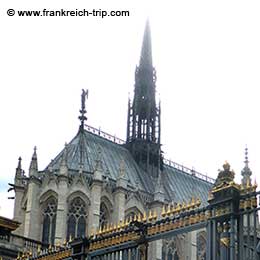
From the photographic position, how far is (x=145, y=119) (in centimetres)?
6325

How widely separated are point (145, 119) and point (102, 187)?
15.0 m

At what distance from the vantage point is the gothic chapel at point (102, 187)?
48188 mm

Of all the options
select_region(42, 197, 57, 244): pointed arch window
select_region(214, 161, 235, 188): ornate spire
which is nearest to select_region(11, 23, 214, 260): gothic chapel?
select_region(42, 197, 57, 244): pointed arch window

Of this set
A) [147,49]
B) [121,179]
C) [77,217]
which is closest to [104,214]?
[77,217]

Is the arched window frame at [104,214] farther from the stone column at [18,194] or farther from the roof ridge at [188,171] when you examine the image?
the roof ridge at [188,171]

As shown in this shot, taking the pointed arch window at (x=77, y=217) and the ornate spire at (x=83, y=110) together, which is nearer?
the pointed arch window at (x=77, y=217)

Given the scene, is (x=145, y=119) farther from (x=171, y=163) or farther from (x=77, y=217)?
(x=77, y=217)

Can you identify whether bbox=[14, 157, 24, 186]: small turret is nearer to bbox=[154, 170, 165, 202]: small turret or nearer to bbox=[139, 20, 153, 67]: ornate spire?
bbox=[154, 170, 165, 202]: small turret

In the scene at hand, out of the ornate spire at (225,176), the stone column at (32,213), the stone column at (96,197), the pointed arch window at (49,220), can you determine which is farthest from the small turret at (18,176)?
the ornate spire at (225,176)

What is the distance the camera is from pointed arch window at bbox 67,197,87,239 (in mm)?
48156

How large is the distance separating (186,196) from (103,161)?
10.0 m

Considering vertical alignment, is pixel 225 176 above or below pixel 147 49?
below

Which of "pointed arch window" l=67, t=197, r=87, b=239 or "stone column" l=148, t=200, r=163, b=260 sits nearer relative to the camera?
"stone column" l=148, t=200, r=163, b=260

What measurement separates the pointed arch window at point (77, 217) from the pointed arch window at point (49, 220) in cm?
116
